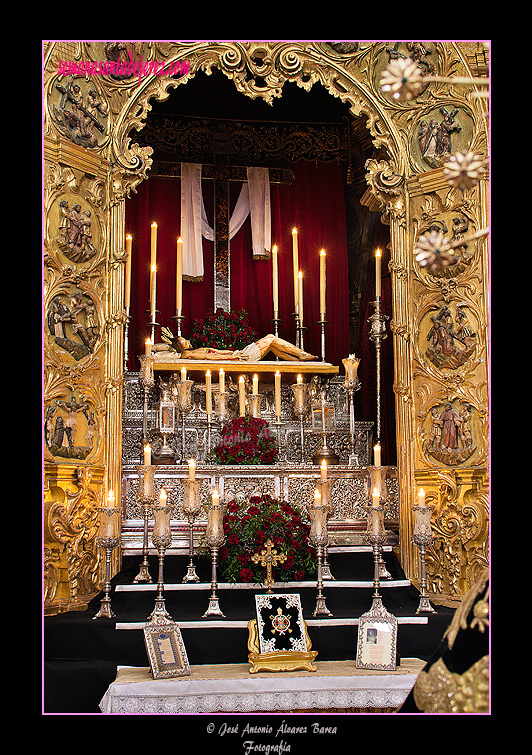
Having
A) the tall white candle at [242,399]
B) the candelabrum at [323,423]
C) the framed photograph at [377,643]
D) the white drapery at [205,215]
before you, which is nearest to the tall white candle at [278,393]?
the tall white candle at [242,399]

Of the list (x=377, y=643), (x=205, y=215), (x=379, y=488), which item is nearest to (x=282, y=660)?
(x=377, y=643)

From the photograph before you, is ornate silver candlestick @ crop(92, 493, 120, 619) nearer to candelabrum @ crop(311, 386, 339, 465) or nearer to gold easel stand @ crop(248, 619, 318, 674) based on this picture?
gold easel stand @ crop(248, 619, 318, 674)

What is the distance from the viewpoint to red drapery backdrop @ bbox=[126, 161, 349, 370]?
8.30 meters

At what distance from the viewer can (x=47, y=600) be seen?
5.65 m

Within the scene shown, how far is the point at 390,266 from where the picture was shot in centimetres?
681

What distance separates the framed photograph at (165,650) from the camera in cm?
420

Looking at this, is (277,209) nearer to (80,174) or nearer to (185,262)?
(185,262)

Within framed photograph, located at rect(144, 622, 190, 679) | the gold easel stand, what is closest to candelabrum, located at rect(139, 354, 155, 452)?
framed photograph, located at rect(144, 622, 190, 679)

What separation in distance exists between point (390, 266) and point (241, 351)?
1468mm

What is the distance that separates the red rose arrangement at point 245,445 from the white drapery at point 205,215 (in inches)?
88.5

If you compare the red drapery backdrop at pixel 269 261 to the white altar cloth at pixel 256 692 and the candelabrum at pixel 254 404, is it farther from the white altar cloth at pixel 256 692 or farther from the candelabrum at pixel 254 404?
the white altar cloth at pixel 256 692

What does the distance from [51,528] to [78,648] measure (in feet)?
3.65

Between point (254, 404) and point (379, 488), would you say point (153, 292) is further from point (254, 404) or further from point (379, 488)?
point (379, 488)
